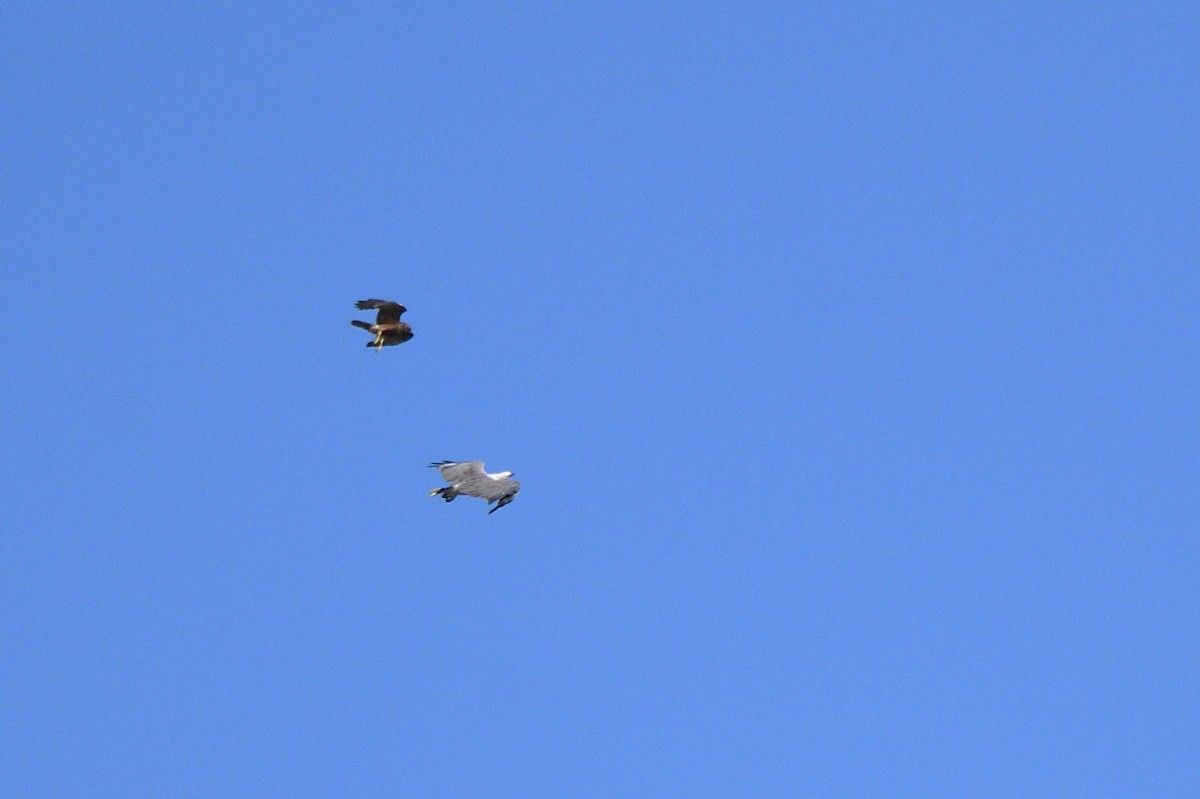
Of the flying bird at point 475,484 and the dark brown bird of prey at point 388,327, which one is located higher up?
the dark brown bird of prey at point 388,327

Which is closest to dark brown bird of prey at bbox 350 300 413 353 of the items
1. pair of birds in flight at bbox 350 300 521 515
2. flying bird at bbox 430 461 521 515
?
pair of birds in flight at bbox 350 300 521 515

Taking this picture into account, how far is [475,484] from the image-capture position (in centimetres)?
12706

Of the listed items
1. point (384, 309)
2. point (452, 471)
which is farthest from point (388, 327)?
point (452, 471)

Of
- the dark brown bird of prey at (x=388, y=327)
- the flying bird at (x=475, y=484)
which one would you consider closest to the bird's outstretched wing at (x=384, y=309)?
the dark brown bird of prey at (x=388, y=327)

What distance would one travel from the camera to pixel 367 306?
126m

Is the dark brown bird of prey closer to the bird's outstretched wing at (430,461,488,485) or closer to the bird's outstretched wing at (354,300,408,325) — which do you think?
the bird's outstretched wing at (354,300,408,325)

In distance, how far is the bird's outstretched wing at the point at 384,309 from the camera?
126 metres

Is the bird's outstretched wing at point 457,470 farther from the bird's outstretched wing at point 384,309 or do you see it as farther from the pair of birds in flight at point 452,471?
the bird's outstretched wing at point 384,309

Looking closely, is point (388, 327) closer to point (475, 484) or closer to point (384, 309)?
point (384, 309)

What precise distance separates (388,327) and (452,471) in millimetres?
5634

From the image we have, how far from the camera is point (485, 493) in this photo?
127 metres

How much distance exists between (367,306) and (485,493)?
7.91 meters

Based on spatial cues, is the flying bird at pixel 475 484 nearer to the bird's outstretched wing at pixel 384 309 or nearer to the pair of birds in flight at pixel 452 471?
the pair of birds in flight at pixel 452 471

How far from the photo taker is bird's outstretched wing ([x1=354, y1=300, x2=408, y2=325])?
126250 mm
